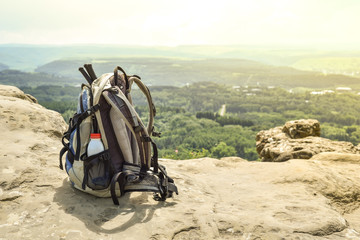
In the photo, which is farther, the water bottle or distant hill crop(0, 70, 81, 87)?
distant hill crop(0, 70, 81, 87)

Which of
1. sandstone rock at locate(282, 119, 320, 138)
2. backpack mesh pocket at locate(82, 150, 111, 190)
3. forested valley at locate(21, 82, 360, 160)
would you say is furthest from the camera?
forested valley at locate(21, 82, 360, 160)

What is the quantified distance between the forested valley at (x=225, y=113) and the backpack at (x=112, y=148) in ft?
31.3

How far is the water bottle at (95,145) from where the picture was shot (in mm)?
3648

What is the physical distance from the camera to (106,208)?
11.1ft

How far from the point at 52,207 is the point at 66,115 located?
6216cm

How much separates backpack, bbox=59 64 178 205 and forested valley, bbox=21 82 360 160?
9530 millimetres

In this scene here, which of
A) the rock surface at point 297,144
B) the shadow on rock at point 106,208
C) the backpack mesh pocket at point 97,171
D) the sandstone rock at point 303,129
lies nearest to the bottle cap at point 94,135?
the backpack mesh pocket at point 97,171

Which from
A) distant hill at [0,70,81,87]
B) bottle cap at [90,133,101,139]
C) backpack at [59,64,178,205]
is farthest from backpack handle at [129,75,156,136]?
distant hill at [0,70,81,87]

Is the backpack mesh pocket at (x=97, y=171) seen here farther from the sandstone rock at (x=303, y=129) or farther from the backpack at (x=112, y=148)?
the sandstone rock at (x=303, y=129)

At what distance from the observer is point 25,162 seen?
4152mm

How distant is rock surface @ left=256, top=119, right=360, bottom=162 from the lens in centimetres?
755

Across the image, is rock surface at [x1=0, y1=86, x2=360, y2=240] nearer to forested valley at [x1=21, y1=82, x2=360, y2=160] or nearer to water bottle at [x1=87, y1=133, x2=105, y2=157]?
water bottle at [x1=87, y1=133, x2=105, y2=157]

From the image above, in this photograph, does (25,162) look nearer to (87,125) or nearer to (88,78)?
(87,125)

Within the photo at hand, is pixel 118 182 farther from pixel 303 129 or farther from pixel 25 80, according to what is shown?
pixel 25 80
